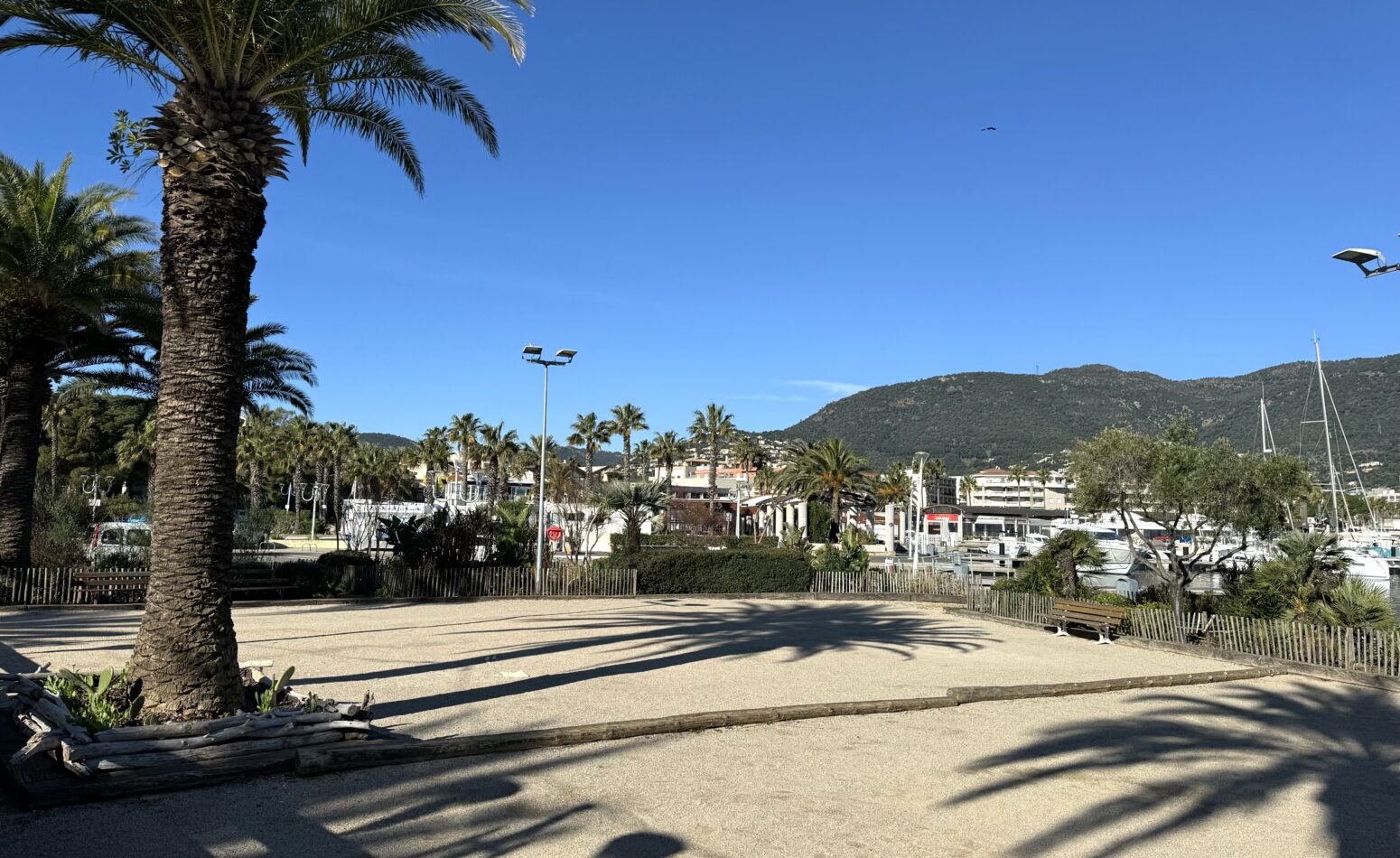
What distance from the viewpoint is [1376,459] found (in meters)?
169

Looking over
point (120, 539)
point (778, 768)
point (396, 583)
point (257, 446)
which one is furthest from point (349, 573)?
point (257, 446)

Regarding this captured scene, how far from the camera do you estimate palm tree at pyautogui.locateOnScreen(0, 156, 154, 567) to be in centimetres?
1845

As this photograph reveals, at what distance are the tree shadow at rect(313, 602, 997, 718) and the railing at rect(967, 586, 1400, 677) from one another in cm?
325

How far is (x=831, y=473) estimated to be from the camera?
55.0 meters

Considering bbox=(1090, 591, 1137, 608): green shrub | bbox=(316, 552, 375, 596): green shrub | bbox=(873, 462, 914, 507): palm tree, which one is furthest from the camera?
bbox=(873, 462, 914, 507): palm tree

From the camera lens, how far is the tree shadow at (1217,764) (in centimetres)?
694

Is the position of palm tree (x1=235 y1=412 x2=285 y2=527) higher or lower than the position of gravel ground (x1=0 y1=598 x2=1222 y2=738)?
higher

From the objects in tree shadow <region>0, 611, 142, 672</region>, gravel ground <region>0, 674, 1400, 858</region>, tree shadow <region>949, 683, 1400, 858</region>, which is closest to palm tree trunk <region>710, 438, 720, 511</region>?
tree shadow <region>0, 611, 142, 672</region>

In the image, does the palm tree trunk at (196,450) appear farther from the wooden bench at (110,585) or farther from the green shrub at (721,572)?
the green shrub at (721,572)

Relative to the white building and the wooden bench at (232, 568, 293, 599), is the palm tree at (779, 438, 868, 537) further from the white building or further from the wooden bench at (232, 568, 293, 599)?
the white building

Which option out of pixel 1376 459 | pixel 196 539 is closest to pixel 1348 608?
pixel 196 539

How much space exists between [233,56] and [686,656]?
10.4m

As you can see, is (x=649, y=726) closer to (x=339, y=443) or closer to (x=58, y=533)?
(x=58, y=533)

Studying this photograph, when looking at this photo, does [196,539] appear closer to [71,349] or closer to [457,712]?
[457,712]
